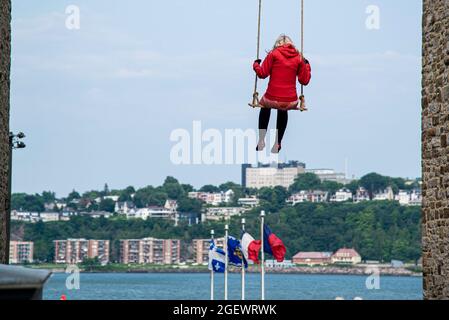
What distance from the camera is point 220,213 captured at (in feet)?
623

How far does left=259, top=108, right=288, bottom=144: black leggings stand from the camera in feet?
62.5

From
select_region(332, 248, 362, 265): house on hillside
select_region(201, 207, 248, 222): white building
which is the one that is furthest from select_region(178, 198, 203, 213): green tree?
select_region(332, 248, 362, 265): house on hillside

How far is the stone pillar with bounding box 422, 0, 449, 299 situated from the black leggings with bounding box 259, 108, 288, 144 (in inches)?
91.3

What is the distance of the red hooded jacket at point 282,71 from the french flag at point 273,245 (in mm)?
9147

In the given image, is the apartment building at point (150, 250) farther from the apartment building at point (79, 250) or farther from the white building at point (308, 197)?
the white building at point (308, 197)


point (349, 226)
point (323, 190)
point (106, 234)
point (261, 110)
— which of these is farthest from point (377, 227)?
point (261, 110)

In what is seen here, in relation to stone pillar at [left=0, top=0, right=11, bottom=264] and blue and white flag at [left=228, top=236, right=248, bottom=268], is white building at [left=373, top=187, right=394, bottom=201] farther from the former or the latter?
stone pillar at [left=0, top=0, right=11, bottom=264]

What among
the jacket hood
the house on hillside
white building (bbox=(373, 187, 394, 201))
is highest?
the jacket hood

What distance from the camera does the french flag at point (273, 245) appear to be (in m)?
27.5

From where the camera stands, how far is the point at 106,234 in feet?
652

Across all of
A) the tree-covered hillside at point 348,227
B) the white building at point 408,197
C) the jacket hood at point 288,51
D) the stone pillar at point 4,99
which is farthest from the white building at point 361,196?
the jacket hood at point 288,51

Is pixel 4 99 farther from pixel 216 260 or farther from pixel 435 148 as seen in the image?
pixel 216 260

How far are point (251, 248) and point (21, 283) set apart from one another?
857 inches
